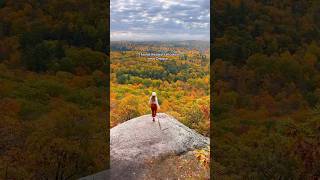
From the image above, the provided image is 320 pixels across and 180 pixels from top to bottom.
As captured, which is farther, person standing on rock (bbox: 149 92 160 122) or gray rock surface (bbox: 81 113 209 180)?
person standing on rock (bbox: 149 92 160 122)

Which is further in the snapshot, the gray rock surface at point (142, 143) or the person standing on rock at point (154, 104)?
the person standing on rock at point (154, 104)

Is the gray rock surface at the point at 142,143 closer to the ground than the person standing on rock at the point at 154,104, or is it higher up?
closer to the ground

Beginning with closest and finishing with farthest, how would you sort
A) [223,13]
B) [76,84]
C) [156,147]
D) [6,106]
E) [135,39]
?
[156,147], [135,39], [6,106], [76,84], [223,13]

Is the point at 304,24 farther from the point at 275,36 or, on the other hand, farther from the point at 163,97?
the point at 163,97

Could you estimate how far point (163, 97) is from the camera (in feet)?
42.0

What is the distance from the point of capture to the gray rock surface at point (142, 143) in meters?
11.9

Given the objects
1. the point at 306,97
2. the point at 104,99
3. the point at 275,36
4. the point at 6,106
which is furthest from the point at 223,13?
the point at 6,106

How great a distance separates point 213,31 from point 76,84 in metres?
4.27

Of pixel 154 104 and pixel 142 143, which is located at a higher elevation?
pixel 154 104

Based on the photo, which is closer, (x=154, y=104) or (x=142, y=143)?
(x=142, y=143)

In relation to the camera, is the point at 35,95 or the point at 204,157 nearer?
the point at 204,157

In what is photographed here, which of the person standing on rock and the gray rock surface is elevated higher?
the person standing on rock

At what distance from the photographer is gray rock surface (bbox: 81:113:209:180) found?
468 inches

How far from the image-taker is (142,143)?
39.4 ft
